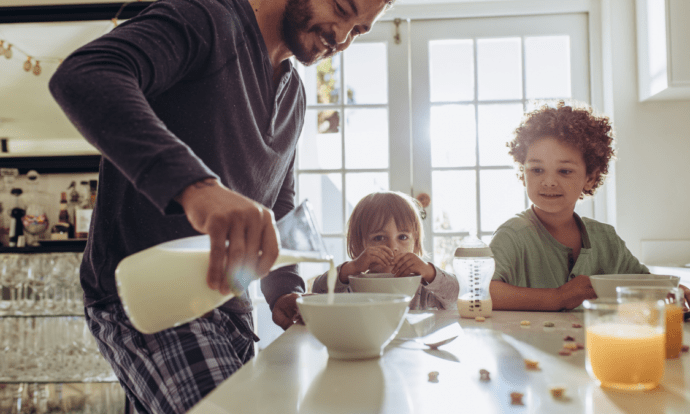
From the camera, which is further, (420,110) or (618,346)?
(420,110)

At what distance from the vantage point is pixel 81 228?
228 centimetres

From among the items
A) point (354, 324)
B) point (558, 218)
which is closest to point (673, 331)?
point (354, 324)

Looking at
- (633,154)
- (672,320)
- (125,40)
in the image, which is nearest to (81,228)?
(125,40)

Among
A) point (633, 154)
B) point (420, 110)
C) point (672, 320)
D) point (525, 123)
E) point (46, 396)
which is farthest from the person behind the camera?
point (420, 110)

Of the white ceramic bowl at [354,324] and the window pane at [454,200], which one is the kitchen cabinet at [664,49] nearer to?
the window pane at [454,200]

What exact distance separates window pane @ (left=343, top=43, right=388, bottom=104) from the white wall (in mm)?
1073

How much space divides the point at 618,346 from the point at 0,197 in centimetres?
262

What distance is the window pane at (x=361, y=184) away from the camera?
2.62 meters

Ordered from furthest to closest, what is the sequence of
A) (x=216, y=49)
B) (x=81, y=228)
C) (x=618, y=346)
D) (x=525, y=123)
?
(x=81, y=228)
(x=525, y=123)
(x=216, y=49)
(x=618, y=346)

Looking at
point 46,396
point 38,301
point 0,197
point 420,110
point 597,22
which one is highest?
point 597,22

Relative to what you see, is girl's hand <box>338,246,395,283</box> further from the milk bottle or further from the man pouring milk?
the milk bottle

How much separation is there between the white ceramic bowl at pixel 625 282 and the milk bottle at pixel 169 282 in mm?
539

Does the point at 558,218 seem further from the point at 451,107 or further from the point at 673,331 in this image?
the point at 451,107

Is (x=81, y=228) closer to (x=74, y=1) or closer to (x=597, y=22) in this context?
(x=74, y=1)
